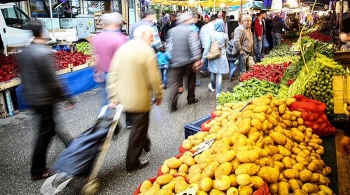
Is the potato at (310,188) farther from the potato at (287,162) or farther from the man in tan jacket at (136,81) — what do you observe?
the man in tan jacket at (136,81)

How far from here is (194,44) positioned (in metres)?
6.50

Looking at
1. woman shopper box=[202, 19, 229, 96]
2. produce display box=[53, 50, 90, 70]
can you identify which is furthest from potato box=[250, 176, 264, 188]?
produce display box=[53, 50, 90, 70]

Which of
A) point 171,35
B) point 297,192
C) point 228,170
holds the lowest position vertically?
point 297,192

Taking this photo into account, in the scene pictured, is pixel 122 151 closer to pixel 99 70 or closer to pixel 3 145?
pixel 99 70

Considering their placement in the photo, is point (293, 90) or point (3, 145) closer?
point (293, 90)

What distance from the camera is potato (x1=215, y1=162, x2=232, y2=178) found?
2277 mm

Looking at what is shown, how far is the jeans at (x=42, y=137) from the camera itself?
151 inches

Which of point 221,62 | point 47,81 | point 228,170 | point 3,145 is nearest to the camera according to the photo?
point 228,170

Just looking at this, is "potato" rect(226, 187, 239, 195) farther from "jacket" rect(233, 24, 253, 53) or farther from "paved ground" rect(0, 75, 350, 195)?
"jacket" rect(233, 24, 253, 53)

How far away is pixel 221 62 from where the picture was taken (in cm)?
756

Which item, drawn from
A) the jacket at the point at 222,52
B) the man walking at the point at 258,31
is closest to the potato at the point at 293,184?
the jacket at the point at 222,52

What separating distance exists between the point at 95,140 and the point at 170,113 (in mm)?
3374

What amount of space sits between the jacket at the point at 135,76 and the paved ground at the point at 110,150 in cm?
97

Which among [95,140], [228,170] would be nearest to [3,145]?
[95,140]
